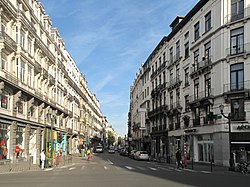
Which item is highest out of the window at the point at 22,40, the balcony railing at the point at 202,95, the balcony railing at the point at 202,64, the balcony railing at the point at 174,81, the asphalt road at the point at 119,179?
the window at the point at 22,40

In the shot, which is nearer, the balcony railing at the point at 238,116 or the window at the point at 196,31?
the balcony railing at the point at 238,116

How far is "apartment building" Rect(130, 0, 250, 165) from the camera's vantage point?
31.8 meters

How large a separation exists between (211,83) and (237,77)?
3496 mm

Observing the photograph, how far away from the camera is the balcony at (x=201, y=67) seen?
35.9 m

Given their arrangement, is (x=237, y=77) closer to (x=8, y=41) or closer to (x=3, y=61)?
(x=8, y=41)

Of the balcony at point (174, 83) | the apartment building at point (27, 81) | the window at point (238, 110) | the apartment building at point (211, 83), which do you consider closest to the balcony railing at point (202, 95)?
the apartment building at point (211, 83)

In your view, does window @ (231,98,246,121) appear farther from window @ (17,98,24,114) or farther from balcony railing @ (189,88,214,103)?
window @ (17,98,24,114)

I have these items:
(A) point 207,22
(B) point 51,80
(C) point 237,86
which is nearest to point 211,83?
(C) point 237,86

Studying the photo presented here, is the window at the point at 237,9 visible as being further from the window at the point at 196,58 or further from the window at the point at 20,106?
the window at the point at 20,106

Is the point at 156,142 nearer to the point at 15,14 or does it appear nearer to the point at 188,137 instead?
the point at 188,137

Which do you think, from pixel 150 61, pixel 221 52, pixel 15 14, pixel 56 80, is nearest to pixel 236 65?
pixel 221 52

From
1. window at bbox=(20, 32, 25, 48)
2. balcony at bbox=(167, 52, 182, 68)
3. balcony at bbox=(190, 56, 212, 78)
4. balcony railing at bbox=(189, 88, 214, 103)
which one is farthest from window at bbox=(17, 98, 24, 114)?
balcony at bbox=(167, 52, 182, 68)

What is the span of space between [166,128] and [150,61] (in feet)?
68.6

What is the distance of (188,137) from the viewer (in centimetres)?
4194
